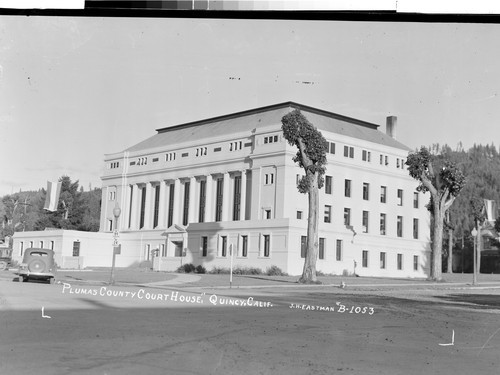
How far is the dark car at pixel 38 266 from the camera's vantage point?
826cm

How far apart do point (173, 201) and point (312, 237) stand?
561 cm

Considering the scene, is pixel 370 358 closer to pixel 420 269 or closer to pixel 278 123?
pixel 278 123

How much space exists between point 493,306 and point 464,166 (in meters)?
6.36

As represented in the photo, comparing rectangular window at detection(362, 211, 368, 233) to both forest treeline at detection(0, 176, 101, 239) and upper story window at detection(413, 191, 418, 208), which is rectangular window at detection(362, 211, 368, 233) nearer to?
upper story window at detection(413, 191, 418, 208)

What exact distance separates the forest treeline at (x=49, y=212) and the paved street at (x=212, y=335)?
0.78m

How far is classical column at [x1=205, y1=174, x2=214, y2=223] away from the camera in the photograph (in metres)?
12.2

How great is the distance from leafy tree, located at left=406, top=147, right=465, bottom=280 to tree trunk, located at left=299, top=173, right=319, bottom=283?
2.27 m

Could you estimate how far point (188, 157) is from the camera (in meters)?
11.1

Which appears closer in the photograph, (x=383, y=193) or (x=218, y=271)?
(x=383, y=193)

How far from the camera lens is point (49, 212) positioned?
7.99m

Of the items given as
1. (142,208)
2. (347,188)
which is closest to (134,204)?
(142,208)

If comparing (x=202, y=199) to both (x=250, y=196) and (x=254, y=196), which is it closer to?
(x=250, y=196)

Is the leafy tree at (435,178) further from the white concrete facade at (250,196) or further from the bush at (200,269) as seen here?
the bush at (200,269)

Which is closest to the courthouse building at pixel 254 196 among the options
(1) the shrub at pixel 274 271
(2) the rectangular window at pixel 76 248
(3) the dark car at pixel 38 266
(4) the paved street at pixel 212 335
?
(2) the rectangular window at pixel 76 248
